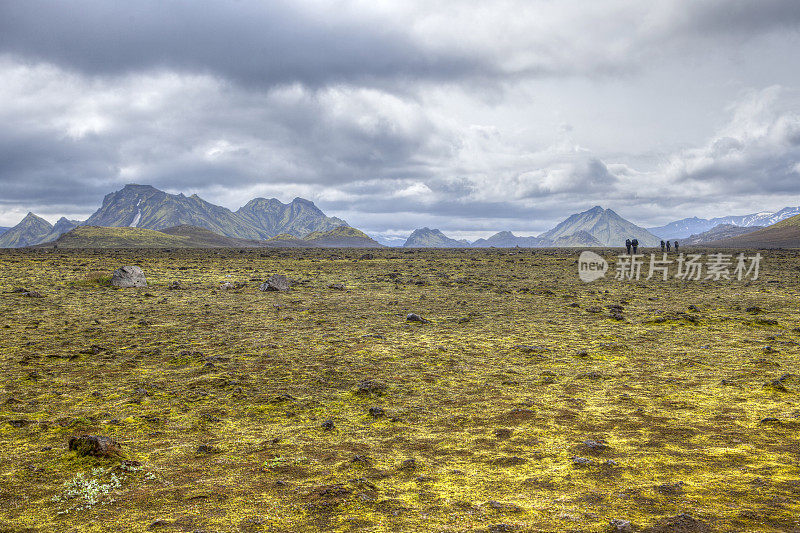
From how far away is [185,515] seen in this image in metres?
5.84

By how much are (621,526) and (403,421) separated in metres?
4.86

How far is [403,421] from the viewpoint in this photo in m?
9.48

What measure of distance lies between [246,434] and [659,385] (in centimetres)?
1012

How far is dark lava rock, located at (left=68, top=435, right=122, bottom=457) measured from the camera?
7.56 metres

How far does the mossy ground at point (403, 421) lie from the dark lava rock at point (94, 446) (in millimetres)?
311

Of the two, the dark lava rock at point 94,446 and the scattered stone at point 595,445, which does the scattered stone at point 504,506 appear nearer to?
the scattered stone at point 595,445

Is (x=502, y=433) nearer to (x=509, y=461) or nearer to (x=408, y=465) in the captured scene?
(x=509, y=461)

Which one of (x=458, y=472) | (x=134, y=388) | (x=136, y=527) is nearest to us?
(x=136, y=527)

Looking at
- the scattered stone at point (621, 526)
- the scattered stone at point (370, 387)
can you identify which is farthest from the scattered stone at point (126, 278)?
the scattered stone at point (621, 526)

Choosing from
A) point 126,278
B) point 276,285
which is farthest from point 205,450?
point 126,278

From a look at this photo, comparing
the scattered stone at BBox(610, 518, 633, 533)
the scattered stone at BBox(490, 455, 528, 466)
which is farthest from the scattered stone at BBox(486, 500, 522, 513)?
the scattered stone at BBox(490, 455, 528, 466)

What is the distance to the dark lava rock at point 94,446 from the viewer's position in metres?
7.56

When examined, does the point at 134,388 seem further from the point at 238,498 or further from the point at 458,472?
the point at 458,472

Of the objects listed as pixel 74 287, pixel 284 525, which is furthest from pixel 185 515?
pixel 74 287
